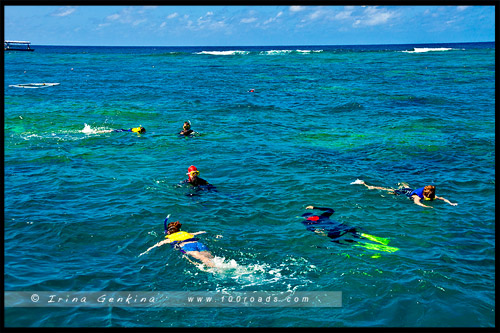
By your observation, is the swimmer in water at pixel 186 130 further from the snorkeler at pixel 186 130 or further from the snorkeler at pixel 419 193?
the snorkeler at pixel 419 193

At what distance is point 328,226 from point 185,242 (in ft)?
15.4

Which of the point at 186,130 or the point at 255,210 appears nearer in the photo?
the point at 255,210

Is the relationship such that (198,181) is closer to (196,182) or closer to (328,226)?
(196,182)

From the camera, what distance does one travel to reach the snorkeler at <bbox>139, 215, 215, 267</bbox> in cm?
1201

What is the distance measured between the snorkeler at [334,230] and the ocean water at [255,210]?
34 centimetres

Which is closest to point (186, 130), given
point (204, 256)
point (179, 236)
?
point (179, 236)

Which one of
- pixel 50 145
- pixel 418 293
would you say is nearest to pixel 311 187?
pixel 418 293

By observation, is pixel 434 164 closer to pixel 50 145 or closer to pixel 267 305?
pixel 267 305

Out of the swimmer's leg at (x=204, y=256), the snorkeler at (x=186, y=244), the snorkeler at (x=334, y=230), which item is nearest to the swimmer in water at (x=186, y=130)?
the snorkeler at (x=334, y=230)

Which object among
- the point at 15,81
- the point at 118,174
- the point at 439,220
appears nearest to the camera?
the point at 439,220

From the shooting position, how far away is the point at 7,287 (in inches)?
425

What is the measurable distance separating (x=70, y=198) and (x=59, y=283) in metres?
6.21

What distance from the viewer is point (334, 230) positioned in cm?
1384

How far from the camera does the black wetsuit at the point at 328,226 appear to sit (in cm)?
1359
